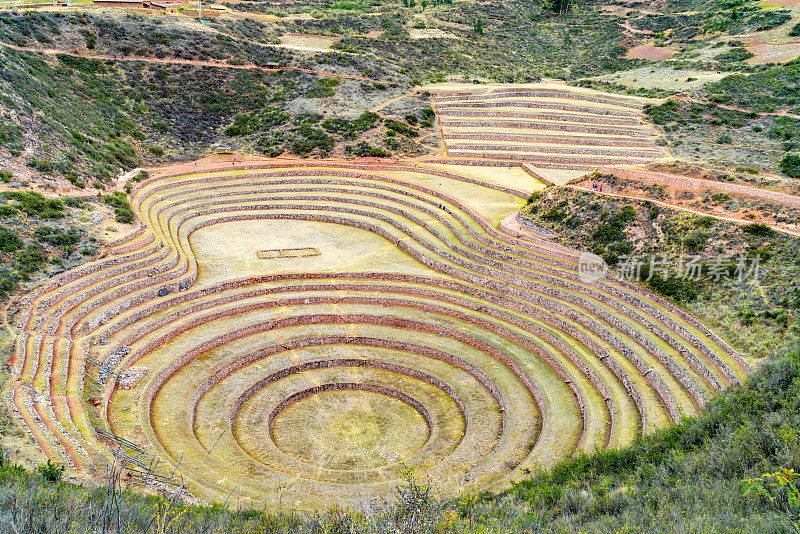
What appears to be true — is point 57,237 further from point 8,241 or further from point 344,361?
point 344,361

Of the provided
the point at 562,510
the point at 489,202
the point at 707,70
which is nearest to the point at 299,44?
the point at 489,202

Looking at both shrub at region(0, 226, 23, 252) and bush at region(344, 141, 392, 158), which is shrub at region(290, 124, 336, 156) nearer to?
bush at region(344, 141, 392, 158)

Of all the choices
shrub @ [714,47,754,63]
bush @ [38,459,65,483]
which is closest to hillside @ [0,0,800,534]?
bush @ [38,459,65,483]

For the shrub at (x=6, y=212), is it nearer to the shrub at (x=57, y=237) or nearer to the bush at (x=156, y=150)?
the shrub at (x=57, y=237)

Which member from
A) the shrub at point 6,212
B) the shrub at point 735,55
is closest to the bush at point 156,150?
the shrub at point 6,212

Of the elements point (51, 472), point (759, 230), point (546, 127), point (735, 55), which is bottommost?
point (51, 472)

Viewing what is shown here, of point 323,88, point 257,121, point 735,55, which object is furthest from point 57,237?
point 735,55

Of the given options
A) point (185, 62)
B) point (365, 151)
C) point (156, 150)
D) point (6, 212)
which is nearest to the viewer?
point (6, 212)

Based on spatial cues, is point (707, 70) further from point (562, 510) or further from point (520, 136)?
point (562, 510)
